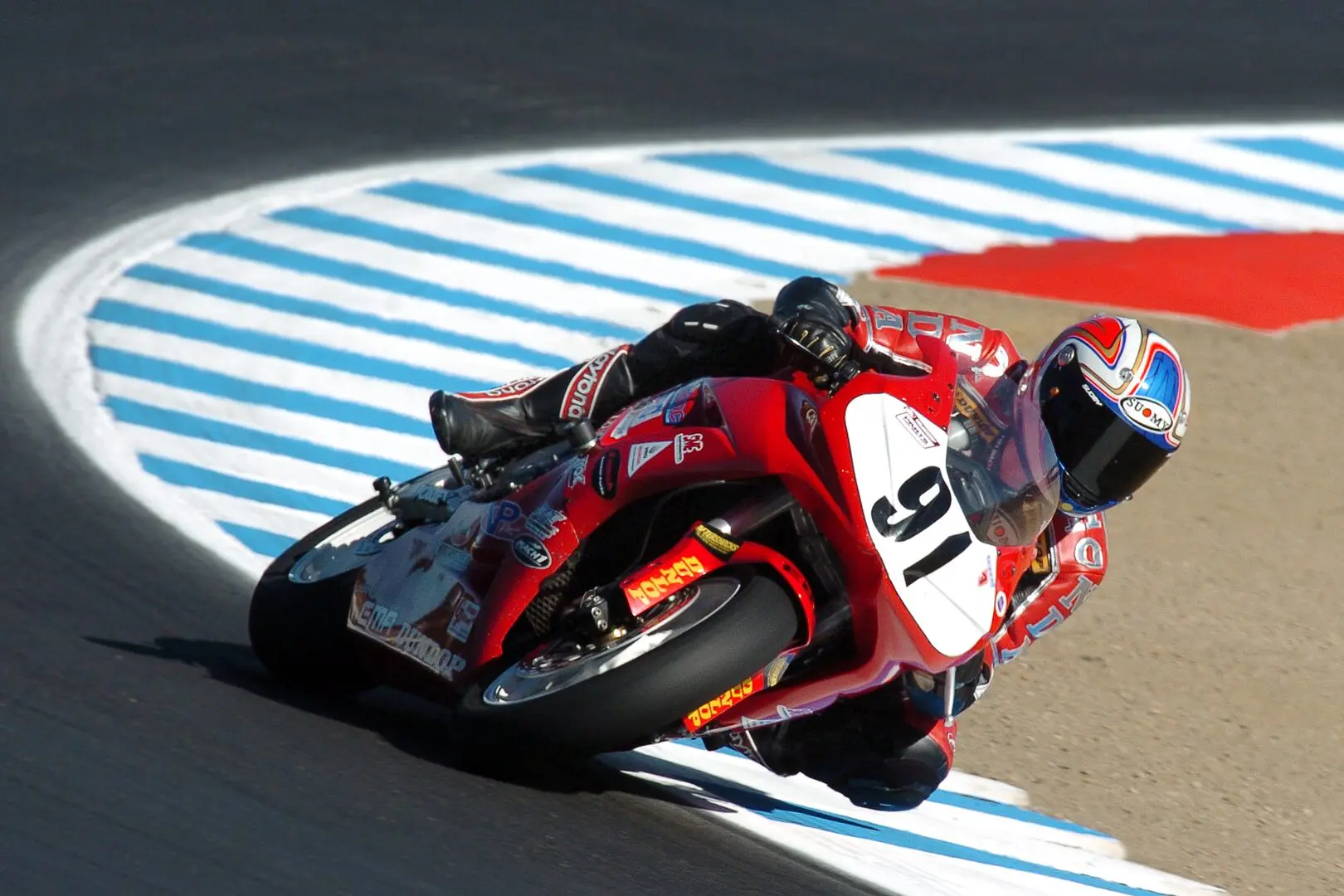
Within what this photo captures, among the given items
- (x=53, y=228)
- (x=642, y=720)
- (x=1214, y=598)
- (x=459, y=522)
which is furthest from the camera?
(x=53, y=228)

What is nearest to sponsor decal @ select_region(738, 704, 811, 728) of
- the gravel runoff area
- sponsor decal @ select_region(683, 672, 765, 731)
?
sponsor decal @ select_region(683, 672, 765, 731)

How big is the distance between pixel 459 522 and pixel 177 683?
0.88 meters

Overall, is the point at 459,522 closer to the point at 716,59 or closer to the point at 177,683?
the point at 177,683

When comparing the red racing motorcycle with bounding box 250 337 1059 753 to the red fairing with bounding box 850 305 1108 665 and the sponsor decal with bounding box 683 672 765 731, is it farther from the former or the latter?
the red fairing with bounding box 850 305 1108 665

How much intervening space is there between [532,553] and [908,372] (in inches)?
44.0

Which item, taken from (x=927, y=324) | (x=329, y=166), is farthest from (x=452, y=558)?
(x=329, y=166)

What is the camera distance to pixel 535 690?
183 inches

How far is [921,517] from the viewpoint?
4734 mm

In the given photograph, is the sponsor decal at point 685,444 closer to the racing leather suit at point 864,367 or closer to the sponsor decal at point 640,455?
the sponsor decal at point 640,455

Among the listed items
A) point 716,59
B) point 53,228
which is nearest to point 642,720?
point 53,228

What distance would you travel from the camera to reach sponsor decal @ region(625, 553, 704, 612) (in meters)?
4.65

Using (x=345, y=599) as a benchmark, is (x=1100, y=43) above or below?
below

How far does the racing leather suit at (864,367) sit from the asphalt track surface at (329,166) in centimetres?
45

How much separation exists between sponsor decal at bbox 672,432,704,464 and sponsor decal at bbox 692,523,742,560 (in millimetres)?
272
